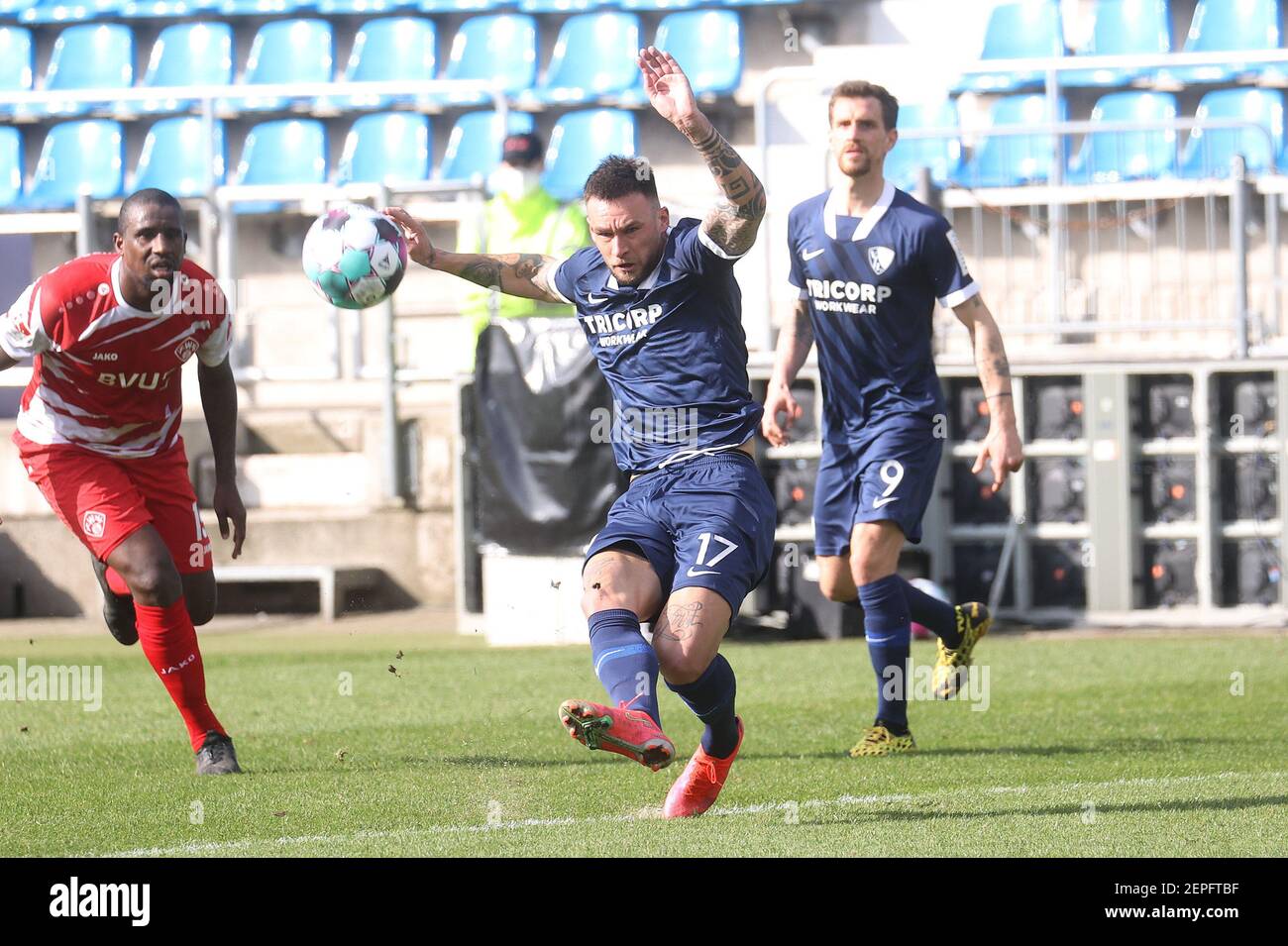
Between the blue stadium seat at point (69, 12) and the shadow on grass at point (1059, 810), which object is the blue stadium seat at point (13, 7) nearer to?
the blue stadium seat at point (69, 12)

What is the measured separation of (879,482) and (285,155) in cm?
1199

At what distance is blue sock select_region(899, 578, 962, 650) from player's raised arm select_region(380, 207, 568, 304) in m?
2.41

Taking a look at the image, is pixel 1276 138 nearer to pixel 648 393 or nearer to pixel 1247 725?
pixel 1247 725

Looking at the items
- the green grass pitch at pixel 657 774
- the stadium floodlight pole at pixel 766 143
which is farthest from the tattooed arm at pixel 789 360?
the stadium floodlight pole at pixel 766 143

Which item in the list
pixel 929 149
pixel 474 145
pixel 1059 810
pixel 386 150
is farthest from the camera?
pixel 386 150

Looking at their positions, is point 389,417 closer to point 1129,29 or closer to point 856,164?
point 856,164

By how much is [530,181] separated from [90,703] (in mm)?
4660

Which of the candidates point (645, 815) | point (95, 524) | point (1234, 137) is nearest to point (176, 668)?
point (95, 524)

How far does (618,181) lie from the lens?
5.72 m

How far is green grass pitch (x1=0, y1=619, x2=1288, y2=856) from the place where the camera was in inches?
216

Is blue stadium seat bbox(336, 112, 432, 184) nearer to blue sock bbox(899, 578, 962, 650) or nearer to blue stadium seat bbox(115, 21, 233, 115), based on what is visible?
blue stadium seat bbox(115, 21, 233, 115)

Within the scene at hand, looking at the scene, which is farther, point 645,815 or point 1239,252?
point 1239,252

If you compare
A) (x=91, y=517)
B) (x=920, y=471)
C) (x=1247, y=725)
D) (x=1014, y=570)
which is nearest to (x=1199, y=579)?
(x=1014, y=570)

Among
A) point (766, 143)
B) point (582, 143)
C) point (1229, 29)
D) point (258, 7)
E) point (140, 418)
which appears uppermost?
point (258, 7)
